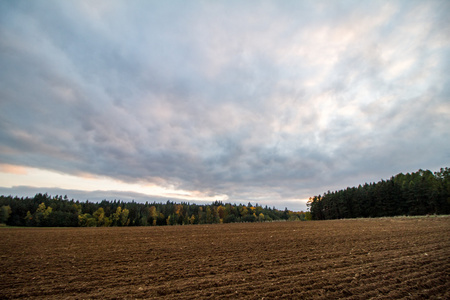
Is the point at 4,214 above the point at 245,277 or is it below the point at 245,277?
below

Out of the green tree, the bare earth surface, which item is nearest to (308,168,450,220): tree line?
the bare earth surface

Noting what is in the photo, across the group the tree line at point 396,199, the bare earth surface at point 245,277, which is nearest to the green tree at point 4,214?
the bare earth surface at point 245,277

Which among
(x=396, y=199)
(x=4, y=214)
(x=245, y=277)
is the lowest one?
(x=4, y=214)

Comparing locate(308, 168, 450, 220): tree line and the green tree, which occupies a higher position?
locate(308, 168, 450, 220): tree line

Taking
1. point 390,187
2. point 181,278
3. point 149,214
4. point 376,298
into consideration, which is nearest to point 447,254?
point 376,298

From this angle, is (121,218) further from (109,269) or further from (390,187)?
(390,187)

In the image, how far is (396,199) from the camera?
79000 millimetres

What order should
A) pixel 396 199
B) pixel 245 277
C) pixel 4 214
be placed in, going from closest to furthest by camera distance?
pixel 245 277 → pixel 396 199 → pixel 4 214

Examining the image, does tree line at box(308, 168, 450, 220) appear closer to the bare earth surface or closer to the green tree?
the bare earth surface

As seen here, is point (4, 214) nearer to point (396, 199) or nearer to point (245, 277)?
point (245, 277)

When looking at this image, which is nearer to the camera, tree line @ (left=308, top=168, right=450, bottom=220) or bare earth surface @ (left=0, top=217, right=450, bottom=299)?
bare earth surface @ (left=0, top=217, right=450, bottom=299)

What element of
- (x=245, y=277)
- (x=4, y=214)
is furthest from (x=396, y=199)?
(x=4, y=214)

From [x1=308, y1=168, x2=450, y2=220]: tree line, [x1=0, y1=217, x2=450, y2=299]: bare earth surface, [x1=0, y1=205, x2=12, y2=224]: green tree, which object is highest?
[x1=308, y1=168, x2=450, y2=220]: tree line

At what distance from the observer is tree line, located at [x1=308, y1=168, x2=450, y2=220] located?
6794 centimetres
